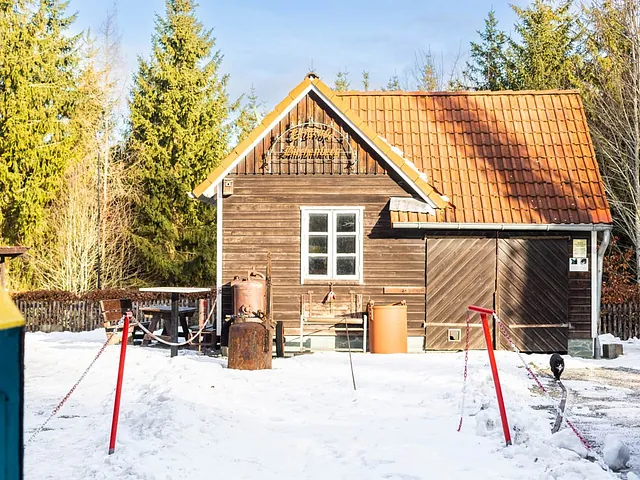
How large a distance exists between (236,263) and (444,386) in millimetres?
6462

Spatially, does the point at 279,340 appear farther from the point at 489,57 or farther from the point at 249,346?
the point at 489,57

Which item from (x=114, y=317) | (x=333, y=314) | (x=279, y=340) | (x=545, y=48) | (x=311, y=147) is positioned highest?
(x=545, y=48)

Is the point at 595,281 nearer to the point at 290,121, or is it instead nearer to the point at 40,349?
the point at 290,121

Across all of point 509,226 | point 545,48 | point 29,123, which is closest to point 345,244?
point 509,226

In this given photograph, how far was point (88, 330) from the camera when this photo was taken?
77.5ft

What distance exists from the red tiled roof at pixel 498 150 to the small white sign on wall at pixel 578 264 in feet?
2.82

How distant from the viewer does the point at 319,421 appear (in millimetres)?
8828

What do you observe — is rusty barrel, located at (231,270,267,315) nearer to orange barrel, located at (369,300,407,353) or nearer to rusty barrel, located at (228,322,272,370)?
rusty barrel, located at (228,322,272,370)

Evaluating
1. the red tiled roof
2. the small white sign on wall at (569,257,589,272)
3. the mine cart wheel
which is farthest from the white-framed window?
the small white sign on wall at (569,257,589,272)

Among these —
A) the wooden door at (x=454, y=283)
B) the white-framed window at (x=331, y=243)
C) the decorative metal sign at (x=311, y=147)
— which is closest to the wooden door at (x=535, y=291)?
the wooden door at (x=454, y=283)

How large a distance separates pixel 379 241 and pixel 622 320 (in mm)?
8984

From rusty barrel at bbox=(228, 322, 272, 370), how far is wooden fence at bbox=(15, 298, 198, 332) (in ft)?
39.5

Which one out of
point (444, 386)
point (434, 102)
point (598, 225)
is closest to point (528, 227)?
point (598, 225)

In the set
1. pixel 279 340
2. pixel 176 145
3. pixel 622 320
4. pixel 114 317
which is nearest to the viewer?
pixel 279 340
